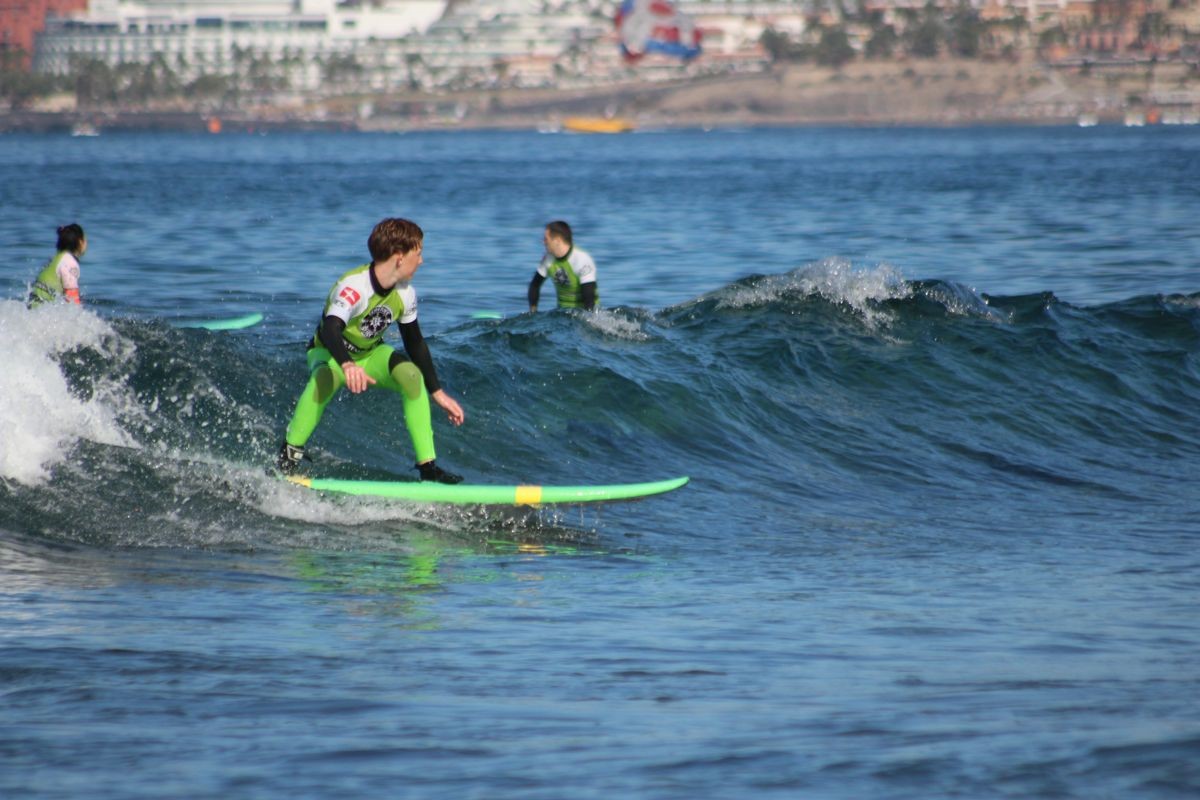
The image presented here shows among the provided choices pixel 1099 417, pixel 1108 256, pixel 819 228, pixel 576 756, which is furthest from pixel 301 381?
pixel 819 228

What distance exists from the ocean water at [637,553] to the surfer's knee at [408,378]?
0.80 m

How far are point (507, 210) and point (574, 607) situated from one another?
39.2 meters

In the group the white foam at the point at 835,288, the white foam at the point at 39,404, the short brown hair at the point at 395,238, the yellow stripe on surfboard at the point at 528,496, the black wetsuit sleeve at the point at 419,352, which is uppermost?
the short brown hair at the point at 395,238

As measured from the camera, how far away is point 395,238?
9.02 metres

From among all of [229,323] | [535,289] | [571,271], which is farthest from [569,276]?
[229,323]

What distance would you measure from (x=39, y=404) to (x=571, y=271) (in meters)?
6.77

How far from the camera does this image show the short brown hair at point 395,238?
9.02 m

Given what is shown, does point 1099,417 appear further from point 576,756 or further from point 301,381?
point 576,756

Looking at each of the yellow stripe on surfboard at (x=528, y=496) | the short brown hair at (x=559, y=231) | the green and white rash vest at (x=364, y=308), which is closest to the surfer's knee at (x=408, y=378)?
the green and white rash vest at (x=364, y=308)

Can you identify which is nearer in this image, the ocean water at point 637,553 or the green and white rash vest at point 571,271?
the ocean water at point 637,553

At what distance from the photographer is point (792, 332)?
663 inches

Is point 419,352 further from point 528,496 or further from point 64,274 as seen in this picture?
point 64,274

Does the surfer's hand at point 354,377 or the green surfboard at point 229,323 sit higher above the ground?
the surfer's hand at point 354,377

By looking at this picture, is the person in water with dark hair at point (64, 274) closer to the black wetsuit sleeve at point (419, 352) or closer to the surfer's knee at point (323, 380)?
the surfer's knee at point (323, 380)
